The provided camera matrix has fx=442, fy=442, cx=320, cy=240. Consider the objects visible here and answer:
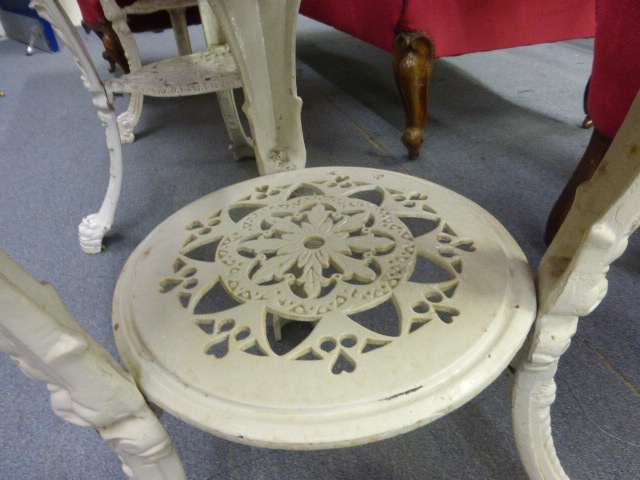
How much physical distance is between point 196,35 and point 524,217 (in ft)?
8.57

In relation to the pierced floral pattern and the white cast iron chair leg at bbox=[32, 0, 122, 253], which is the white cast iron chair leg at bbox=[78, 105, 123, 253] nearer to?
the white cast iron chair leg at bbox=[32, 0, 122, 253]

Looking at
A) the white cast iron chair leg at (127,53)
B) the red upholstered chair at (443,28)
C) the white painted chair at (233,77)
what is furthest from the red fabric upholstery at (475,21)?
the white cast iron chair leg at (127,53)

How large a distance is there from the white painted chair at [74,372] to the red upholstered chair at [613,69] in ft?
2.60

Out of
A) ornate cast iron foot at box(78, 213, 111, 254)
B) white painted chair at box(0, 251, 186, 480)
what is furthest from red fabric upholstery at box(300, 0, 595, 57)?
white painted chair at box(0, 251, 186, 480)

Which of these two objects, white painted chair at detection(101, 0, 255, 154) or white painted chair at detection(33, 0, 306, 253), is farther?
white painted chair at detection(101, 0, 255, 154)

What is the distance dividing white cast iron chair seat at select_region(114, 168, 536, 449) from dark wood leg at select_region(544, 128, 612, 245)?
0.44 m

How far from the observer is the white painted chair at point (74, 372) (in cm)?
26

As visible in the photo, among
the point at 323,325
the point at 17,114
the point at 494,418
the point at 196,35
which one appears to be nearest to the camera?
the point at 323,325

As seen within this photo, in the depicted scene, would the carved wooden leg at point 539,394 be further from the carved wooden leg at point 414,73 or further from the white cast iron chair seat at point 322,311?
the carved wooden leg at point 414,73

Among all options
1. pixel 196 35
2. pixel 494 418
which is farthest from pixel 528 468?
pixel 196 35

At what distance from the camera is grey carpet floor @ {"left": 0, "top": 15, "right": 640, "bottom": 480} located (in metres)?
0.63

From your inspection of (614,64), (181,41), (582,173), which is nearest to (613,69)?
(614,64)

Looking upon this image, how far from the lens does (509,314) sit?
39 cm

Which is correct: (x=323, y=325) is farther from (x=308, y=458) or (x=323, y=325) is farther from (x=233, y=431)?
(x=308, y=458)
